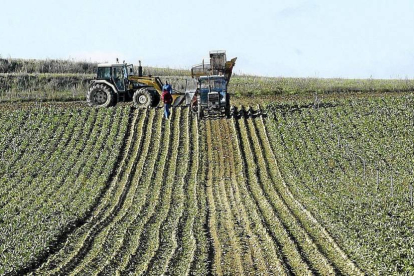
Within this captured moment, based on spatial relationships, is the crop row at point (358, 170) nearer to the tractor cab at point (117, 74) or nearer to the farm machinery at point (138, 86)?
the farm machinery at point (138, 86)

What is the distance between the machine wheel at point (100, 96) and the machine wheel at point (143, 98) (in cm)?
115

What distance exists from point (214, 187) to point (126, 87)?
11014 millimetres

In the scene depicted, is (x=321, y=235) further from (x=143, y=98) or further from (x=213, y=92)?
(x=143, y=98)

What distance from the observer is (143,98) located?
107 feet

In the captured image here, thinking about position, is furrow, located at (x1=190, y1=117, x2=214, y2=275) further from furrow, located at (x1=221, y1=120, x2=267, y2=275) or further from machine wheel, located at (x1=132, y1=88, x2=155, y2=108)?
machine wheel, located at (x1=132, y1=88, x2=155, y2=108)

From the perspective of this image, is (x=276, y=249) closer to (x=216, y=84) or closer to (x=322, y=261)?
(x=322, y=261)

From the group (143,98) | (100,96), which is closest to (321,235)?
(143,98)

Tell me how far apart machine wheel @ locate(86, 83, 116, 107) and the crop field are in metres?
0.58

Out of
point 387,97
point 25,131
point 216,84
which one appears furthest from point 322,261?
point 387,97

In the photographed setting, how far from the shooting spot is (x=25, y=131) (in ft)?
97.5

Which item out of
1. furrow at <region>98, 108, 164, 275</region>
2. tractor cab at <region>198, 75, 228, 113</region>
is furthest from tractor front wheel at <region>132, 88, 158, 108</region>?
tractor cab at <region>198, 75, 228, 113</region>

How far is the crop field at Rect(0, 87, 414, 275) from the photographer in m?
15.2

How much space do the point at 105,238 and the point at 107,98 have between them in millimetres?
16727

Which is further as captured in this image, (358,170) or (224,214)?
(358,170)
